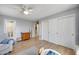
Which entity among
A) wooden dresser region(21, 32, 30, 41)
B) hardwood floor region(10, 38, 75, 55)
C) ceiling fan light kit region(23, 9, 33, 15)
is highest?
ceiling fan light kit region(23, 9, 33, 15)

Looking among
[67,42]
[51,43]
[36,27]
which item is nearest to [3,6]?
[36,27]

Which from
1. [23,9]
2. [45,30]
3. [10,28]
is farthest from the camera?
[45,30]

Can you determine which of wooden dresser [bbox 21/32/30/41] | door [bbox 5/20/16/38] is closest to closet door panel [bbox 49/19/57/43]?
wooden dresser [bbox 21/32/30/41]

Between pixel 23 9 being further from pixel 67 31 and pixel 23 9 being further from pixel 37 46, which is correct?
pixel 67 31

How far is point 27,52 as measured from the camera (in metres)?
1.66

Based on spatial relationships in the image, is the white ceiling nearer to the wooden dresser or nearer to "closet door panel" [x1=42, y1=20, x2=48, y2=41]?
"closet door panel" [x1=42, y1=20, x2=48, y2=41]

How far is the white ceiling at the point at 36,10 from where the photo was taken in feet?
5.17

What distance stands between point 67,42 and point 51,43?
0.94ft

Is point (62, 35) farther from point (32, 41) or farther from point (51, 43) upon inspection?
point (32, 41)

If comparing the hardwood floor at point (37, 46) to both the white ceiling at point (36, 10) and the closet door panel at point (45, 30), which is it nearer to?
the closet door panel at point (45, 30)

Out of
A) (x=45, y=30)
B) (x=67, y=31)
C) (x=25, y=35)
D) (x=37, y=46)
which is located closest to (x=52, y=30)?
(x=45, y=30)

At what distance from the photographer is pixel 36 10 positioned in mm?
1664

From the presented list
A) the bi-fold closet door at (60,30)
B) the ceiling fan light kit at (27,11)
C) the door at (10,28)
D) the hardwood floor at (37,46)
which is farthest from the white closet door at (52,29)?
the door at (10,28)

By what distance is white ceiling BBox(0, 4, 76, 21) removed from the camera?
1575mm
